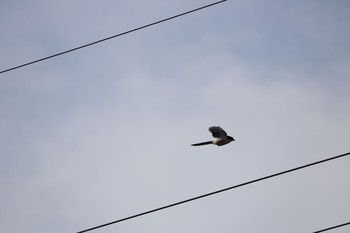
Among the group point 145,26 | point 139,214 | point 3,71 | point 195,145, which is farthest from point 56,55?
point 195,145

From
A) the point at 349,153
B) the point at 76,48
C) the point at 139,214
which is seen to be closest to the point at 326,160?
the point at 349,153

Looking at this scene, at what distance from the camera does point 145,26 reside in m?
12.6

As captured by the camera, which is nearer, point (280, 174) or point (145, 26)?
point (280, 174)

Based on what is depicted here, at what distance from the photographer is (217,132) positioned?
13.5m

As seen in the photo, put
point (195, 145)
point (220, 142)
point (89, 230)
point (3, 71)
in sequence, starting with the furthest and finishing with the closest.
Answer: point (195, 145)
point (220, 142)
point (3, 71)
point (89, 230)

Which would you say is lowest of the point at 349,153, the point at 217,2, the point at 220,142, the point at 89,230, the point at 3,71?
the point at 89,230

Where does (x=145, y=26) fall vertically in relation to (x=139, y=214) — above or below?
above

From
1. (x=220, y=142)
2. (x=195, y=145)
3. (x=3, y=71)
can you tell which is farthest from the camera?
(x=195, y=145)

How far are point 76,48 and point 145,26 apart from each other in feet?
6.51

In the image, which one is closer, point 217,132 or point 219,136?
point 217,132

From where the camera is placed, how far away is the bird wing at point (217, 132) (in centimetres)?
1326

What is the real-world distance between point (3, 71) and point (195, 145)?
24.9ft

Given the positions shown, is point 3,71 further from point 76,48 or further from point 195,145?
point 195,145

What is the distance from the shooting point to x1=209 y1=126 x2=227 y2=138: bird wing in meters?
13.3
